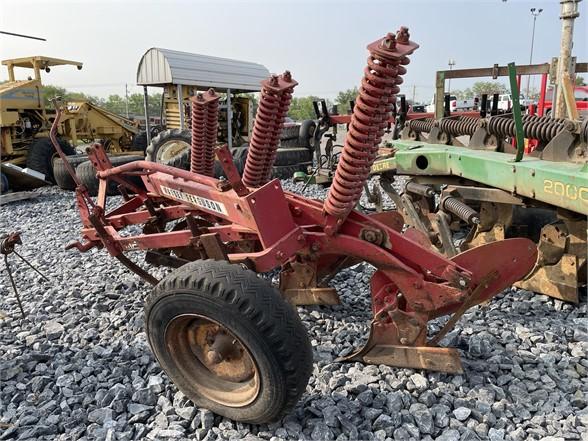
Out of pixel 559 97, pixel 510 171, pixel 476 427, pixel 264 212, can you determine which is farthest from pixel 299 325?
pixel 559 97

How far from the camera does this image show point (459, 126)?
538 cm

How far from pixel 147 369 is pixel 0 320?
1684 millimetres

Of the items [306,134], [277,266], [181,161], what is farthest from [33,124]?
[277,266]

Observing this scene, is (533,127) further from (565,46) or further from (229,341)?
(229,341)

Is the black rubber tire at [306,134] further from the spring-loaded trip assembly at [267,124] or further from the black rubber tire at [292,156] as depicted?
the spring-loaded trip assembly at [267,124]

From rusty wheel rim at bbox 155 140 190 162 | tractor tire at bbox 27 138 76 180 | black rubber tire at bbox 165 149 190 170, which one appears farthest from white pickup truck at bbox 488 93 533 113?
tractor tire at bbox 27 138 76 180

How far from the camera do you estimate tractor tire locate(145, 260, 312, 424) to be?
228cm

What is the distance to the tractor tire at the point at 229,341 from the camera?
7.47 ft

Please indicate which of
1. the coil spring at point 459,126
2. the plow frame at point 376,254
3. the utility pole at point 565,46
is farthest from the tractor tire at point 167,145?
the plow frame at point 376,254

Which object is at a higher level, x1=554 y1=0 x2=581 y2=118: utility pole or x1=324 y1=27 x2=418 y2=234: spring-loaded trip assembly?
x1=554 y1=0 x2=581 y2=118: utility pole

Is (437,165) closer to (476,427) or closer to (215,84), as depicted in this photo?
(476,427)

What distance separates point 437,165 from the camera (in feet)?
16.1

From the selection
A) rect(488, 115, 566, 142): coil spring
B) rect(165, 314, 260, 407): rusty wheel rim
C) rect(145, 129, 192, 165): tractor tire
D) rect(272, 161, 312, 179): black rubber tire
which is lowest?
rect(165, 314, 260, 407): rusty wheel rim

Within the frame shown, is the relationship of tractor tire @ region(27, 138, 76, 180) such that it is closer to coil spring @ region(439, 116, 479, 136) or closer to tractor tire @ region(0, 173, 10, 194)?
tractor tire @ region(0, 173, 10, 194)
